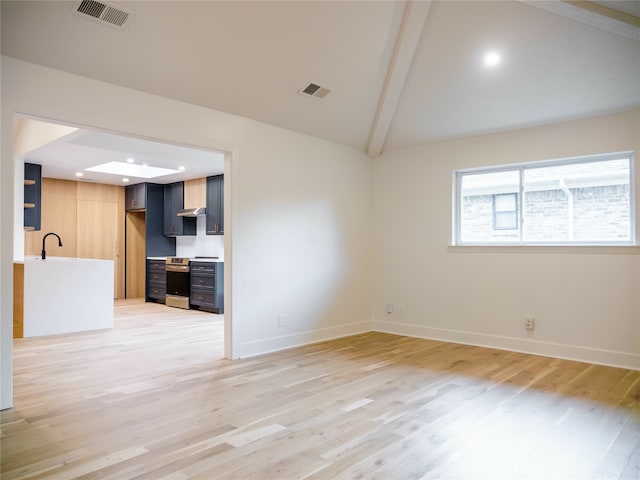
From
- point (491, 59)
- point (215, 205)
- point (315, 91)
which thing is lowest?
point (215, 205)

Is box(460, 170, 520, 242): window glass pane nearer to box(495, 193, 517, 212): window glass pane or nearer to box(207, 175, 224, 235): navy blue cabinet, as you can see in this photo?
box(495, 193, 517, 212): window glass pane

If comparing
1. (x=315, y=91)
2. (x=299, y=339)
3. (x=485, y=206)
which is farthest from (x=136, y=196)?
(x=485, y=206)

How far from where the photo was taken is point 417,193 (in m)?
5.48

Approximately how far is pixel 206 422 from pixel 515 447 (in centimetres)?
178

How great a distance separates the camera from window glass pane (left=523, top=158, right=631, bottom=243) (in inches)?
166

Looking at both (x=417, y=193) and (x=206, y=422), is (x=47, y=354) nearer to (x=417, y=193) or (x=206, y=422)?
(x=206, y=422)

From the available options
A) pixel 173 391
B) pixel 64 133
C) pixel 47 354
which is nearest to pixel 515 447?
pixel 173 391

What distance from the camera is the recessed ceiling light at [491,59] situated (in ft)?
12.6

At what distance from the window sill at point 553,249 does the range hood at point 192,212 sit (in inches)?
185

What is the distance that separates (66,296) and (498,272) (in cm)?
525

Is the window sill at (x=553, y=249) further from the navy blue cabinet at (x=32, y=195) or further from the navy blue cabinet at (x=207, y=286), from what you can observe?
the navy blue cabinet at (x=32, y=195)

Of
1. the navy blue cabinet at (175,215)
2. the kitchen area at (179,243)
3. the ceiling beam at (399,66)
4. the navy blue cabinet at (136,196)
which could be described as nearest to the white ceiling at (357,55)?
the ceiling beam at (399,66)

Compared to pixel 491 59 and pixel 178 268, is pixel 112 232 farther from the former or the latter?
pixel 491 59

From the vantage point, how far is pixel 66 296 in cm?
564
